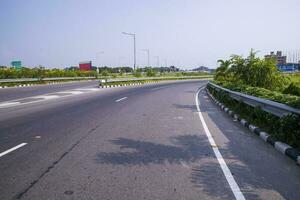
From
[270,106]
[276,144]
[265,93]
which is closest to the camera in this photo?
[276,144]

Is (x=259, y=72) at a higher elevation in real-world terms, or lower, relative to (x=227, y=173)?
higher

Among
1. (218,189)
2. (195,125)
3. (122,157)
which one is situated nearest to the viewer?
(218,189)

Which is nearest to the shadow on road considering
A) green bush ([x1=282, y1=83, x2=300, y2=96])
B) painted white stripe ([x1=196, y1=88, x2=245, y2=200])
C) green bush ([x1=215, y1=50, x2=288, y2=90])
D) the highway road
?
the highway road

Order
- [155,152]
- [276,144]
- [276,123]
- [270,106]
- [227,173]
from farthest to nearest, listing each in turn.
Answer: [270,106] < [276,123] < [276,144] < [155,152] < [227,173]

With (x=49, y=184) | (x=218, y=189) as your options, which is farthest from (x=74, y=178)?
(x=218, y=189)

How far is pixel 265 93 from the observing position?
12.1 metres

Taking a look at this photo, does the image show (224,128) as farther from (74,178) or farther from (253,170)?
(74,178)

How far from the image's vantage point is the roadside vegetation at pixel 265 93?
305 inches

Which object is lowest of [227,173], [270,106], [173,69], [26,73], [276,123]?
[227,173]

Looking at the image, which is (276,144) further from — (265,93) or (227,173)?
(265,93)

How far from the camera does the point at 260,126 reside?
9938 millimetres

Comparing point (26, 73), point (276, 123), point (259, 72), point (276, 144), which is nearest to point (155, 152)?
point (276, 144)

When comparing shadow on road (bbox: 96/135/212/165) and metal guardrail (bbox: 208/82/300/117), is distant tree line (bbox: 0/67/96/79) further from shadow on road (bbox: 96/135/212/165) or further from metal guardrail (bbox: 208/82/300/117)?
shadow on road (bbox: 96/135/212/165)

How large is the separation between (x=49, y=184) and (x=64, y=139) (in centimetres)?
344
